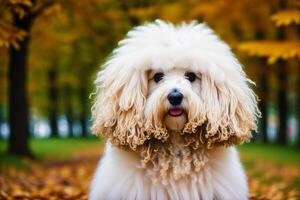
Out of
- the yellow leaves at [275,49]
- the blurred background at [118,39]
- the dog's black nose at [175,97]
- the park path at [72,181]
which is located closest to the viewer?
the dog's black nose at [175,97]

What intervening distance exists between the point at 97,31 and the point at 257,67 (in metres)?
5.71

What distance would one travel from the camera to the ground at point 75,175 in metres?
8.29

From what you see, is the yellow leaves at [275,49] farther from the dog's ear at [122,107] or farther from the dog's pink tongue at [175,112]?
A: the dog's pink tongue at [175,112]

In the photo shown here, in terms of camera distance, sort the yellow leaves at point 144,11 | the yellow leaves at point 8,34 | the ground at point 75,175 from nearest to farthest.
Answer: the ground at point 75,175, the yellow leaves at point 8,34, the yellow leaves at point 144,11

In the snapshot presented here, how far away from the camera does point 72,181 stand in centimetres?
1102

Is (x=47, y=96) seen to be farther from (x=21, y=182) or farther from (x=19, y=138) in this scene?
(x=21, y=182)

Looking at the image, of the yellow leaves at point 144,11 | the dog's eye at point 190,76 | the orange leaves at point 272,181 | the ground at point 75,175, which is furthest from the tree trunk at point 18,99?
the dog's eye at point 190,76

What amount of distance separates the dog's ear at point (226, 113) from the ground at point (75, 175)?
262cm

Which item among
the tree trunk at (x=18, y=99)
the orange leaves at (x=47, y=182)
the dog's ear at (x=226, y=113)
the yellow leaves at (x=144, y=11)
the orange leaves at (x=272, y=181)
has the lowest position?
the orange leaves at (x=272, y=181)

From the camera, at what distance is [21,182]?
1050 cm

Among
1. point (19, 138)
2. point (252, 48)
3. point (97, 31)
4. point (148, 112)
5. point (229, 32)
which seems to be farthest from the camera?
point (229, 32)

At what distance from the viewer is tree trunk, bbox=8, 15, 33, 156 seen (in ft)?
45.1

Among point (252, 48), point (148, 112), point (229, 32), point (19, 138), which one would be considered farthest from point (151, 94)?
point (229, 32)

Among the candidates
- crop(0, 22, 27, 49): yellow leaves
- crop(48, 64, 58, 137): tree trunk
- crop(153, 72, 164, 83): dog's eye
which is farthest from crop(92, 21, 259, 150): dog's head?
crop(48, 64, 58, 137): tree trunk
